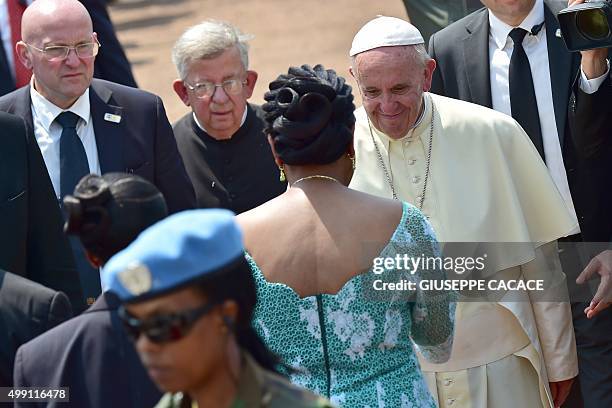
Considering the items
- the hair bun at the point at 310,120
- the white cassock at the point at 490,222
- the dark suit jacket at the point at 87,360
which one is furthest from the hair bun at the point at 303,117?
the white cassock at the point at 490,222

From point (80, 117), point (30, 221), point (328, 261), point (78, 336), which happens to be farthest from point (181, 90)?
point (78, 336)

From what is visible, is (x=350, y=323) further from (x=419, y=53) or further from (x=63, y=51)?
(x=63, y=51)

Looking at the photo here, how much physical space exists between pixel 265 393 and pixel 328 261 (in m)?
1.17

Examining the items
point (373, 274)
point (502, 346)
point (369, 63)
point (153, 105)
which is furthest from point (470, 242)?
point (153, 105)

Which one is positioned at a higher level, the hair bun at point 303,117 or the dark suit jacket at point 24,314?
the hair bun at point 303,117

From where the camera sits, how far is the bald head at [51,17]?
567 centimetres

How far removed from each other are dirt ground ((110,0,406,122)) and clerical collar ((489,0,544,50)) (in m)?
7.63

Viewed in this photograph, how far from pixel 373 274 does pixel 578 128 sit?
6.22ft

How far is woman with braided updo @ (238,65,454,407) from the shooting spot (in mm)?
3824

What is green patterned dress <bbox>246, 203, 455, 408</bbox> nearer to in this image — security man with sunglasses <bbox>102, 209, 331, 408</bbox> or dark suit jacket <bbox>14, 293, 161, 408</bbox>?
dark suit jacket <bbox>14, 293, 161, 408</bbox>

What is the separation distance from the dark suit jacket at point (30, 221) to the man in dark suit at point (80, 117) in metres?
0.48

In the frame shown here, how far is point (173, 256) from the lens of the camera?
2.60 meters

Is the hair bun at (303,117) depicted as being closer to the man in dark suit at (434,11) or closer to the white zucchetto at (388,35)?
the white zucchetto at (388,35)

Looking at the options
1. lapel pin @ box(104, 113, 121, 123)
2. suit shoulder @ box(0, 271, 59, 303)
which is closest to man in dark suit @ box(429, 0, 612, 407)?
lapel pin @ box(104, 113, 121, 123)
